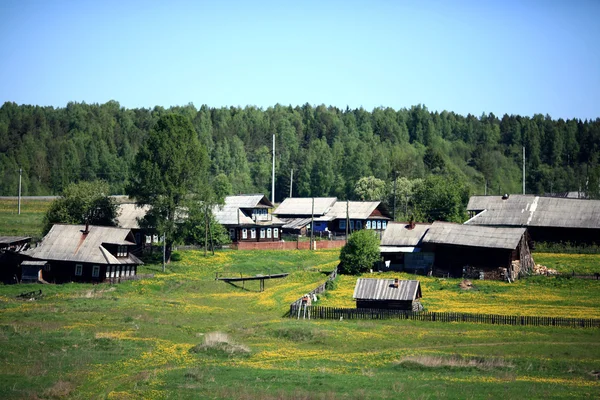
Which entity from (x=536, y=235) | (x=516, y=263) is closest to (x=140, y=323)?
(x=516, y=263)

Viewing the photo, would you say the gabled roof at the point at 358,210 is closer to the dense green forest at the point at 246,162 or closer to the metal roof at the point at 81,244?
the dense green forest at the point at 246,162

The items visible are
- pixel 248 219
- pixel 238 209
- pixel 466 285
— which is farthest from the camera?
pixel 248 219

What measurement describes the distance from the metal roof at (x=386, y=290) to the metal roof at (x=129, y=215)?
37108 millimetres

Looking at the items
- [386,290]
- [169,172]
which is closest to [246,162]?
[169,172]

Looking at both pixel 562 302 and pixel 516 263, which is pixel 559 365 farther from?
pixel 516 263

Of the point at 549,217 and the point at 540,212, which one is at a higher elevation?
the point at 540,212

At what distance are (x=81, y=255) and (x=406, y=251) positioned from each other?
3060cm

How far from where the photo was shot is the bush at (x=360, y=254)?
76188mm

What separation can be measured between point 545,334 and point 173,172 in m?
42.7

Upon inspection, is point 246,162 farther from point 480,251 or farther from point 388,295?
point 388,295

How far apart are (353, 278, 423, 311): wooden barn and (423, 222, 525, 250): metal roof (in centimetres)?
1684

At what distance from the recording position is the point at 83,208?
8406 cm

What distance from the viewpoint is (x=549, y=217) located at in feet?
292

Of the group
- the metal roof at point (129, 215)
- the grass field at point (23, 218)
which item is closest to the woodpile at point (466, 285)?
the metal roof at point (129, 215)
